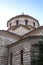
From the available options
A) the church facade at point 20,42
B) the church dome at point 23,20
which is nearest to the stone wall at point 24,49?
the church facade at point 20,42

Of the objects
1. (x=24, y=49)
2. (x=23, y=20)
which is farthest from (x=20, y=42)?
(x=23, y=20)

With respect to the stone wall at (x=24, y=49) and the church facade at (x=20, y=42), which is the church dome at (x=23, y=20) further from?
the stone wall at (x=24, y=49)

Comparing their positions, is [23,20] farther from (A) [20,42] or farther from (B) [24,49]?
(B) [24,49]

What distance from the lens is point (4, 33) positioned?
55.7 feet

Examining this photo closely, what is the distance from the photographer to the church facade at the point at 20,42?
1345 centimetres

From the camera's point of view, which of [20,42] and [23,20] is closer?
[20,42]

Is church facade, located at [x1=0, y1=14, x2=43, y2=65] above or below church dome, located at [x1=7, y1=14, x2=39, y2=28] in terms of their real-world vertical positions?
below

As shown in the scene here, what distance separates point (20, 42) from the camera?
575 inches

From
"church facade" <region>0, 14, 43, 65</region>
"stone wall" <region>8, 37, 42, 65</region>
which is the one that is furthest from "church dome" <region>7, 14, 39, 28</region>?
"stone wall" <region>8, 37, 42, 65</region>

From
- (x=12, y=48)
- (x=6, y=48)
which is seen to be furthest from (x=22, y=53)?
(x=6, y=48)

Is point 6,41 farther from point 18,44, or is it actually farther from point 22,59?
point 22,59

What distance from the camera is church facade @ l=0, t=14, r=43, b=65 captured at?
1345 cm

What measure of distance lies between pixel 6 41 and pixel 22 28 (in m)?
3.96

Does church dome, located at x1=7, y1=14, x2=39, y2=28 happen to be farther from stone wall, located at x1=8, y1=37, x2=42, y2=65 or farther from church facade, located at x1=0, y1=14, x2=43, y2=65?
stone wall, located at x1=8, y1=37, x2=42, y2=65
